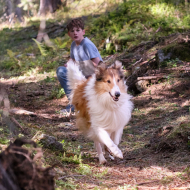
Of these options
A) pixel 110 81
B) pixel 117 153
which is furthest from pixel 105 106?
pixel 117 153

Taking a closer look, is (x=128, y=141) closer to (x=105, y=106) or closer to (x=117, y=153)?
(x=105, y=106)

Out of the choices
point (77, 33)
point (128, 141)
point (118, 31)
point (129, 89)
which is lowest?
point (128, 141)

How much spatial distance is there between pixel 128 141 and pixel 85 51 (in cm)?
227

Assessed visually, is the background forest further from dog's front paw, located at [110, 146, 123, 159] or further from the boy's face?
the boy's face

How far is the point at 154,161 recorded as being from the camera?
4.16 metres

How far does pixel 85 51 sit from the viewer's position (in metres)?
6.11

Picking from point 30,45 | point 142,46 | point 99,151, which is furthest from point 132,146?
point 30,45

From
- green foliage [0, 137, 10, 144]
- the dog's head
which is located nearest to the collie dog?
the dog's head

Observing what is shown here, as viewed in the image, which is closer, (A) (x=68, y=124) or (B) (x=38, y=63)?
(A) (x=68, y=124)

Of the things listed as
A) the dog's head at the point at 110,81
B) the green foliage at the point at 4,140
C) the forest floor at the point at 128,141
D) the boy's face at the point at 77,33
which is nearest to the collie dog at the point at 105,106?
the dog's head at the point at 110,81

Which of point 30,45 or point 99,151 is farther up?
point 30,45

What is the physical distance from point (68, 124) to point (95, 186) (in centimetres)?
352

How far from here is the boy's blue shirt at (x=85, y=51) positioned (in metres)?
5.96

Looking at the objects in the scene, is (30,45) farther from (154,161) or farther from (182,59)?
(154,161)
